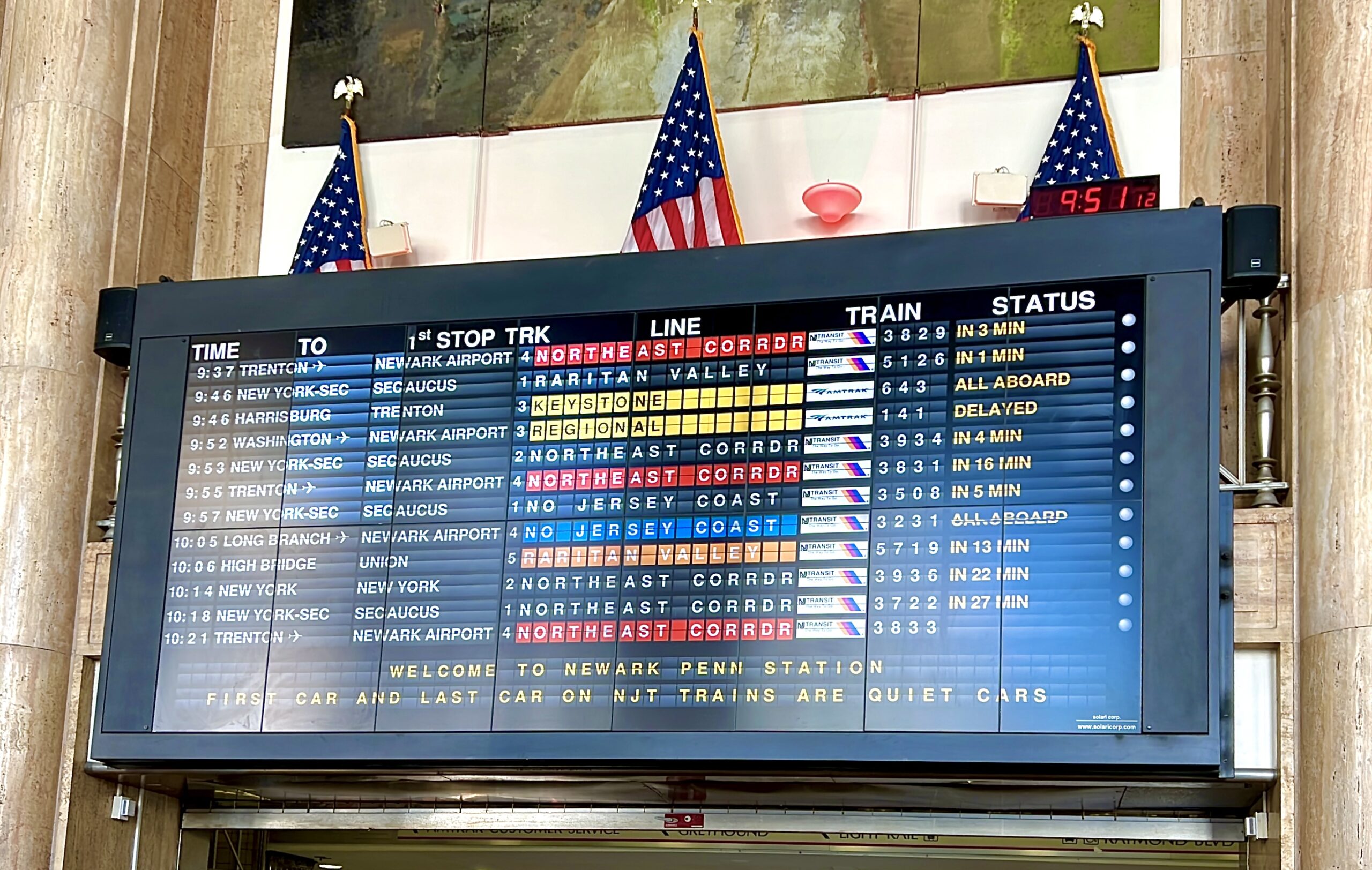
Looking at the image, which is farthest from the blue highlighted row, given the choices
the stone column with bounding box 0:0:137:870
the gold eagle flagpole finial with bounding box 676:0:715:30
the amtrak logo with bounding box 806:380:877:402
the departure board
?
the gold eagle flagpole finial with bounding box 676:0:715:30

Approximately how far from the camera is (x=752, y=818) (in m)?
5.47

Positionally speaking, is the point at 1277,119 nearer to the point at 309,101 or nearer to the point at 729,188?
the point at 729,188

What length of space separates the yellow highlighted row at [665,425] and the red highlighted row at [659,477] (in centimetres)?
9

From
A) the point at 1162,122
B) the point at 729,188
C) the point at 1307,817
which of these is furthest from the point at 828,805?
the point at 1162,122

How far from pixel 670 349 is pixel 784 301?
35 cm

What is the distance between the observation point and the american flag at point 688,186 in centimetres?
556

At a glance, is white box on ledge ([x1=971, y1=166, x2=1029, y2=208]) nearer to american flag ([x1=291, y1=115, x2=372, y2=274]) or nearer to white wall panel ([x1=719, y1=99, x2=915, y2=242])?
white wall panel ([x1=719, y1=99, x2=915, y2=242])

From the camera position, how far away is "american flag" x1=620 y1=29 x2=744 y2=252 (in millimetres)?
5559

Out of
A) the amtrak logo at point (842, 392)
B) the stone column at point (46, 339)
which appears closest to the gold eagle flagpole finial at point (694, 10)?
the amtrak logo at point (842, 392)

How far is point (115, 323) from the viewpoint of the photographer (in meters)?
5.73

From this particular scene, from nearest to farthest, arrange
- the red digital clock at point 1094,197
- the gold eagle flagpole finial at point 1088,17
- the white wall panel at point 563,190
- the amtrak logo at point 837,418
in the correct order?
the amtrak logo at point 837,418
the red digital clock at point 1094,197
the gold eagle flagpole finial at point 1088,17
the white wall panel at point 563,190

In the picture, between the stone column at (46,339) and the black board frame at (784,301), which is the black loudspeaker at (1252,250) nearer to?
the black board frame at (784,301)

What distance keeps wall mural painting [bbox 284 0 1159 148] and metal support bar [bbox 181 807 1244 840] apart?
2.38 m

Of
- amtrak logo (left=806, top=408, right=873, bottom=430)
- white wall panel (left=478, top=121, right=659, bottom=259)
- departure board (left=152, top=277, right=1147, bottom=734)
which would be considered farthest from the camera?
white wall panel (left=478, top=121, right=659, bottom=259)
